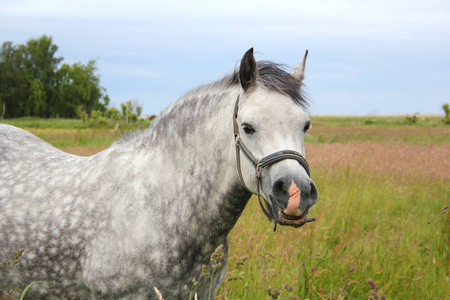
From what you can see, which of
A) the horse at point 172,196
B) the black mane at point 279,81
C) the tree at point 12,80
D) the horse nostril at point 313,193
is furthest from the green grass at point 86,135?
the tree at point 12,80

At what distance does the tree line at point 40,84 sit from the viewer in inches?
2267

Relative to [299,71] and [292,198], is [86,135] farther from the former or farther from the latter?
[292,198]

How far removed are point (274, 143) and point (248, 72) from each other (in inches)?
21.1

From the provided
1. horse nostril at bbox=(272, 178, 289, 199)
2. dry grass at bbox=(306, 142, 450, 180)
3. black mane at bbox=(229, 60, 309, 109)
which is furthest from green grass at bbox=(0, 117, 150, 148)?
dry grass at bbox=(306, 142, 450, 180)

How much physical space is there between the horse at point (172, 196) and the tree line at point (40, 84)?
53.9m

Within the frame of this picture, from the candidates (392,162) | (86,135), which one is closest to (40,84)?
(86,135)

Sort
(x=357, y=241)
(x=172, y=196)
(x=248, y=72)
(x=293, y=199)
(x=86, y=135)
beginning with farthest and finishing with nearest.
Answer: (x=86, y=135) → (x=357, y=241) → (x=172, y=196) → (x=248, y=72) → (x=293, y=199)

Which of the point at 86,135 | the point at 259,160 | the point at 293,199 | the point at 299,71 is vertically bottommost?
the point at 86,135

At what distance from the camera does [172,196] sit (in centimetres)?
248

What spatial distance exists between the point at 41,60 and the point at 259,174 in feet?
233

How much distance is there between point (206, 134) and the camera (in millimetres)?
2469

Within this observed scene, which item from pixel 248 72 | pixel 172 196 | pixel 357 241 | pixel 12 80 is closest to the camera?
pixel 248 72

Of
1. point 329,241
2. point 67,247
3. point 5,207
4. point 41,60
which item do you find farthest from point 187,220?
point 41,60

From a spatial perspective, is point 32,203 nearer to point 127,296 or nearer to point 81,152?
point 127,296
